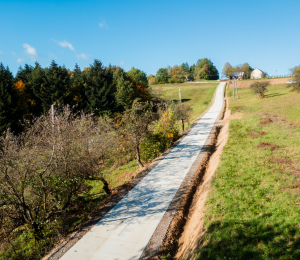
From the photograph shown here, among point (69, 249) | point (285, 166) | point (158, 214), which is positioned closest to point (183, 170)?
point (158, 214)

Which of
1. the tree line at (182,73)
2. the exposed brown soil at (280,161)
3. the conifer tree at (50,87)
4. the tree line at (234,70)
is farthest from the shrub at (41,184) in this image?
the tree line at (234,70)

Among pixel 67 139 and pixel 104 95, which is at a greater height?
pixel 104 95

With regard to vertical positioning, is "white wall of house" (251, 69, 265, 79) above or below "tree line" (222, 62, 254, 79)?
below

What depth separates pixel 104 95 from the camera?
33.9 meters

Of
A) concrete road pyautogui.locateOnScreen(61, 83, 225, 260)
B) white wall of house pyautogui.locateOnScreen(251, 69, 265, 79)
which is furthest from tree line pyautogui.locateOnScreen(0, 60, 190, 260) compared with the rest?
white wall of house pyautogui.locateOnScreen(251, 69, 265, 79)

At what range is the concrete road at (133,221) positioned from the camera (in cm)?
633

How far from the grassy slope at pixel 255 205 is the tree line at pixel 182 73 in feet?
294

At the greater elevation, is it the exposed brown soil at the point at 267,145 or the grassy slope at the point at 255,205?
the exposed brown soil at the point at 267,145

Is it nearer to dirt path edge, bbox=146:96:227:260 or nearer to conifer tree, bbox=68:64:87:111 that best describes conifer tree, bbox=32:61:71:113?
conifer tree, bbox=68:64:87:111

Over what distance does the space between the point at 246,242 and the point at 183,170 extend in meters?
6.81

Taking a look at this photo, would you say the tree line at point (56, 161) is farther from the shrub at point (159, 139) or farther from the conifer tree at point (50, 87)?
the conifer tree at point (50, 87)

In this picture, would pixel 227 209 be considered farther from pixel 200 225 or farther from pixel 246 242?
pixel 246 242

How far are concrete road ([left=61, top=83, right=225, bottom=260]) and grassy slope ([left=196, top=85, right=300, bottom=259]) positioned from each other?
2132 mm

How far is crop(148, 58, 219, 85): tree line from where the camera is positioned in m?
98.2
